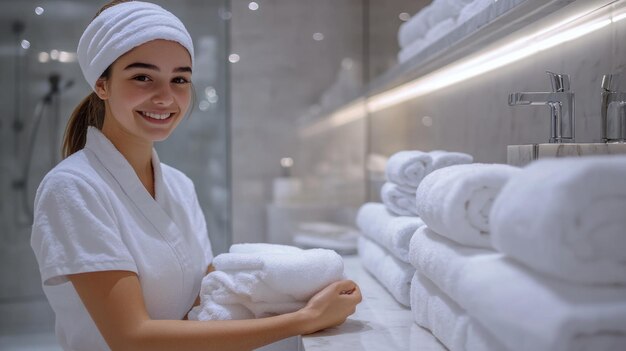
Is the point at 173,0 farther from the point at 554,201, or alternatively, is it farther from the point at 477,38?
the point at 554,201

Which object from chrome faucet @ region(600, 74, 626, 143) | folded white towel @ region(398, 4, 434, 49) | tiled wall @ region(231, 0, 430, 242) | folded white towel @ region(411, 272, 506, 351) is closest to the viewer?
folded white towel @ region(411, 272, 506, 351)

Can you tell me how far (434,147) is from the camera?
190 cm

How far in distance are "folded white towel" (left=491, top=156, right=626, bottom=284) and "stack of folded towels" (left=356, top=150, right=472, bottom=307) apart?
682 mm

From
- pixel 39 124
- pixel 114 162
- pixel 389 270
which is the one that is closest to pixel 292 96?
pixel 39 124

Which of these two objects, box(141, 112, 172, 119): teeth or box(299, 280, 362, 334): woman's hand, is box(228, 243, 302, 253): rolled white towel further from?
box(141, 112, 172, 119): teeth

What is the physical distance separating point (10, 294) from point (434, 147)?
6.47 ft

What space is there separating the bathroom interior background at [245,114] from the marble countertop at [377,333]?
1089 millimetres

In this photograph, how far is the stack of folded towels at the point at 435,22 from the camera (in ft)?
4.54

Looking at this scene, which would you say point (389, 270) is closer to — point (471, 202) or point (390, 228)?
point (390, 228)

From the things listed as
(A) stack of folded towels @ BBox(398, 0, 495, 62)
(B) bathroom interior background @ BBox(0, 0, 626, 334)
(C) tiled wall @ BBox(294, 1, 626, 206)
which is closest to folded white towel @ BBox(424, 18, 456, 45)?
(A) stack of folded towels @ BBox(398, 0, 495, 62)

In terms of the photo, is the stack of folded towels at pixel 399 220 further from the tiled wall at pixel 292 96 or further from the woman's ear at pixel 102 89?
the tiled wall at pixel 292 96

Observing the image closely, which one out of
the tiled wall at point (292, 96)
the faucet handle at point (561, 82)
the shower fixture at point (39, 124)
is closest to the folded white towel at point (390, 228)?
the faucet handle at point (561, 82)

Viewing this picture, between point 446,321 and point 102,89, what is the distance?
79 cm

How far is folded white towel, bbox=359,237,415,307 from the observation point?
130 cm
